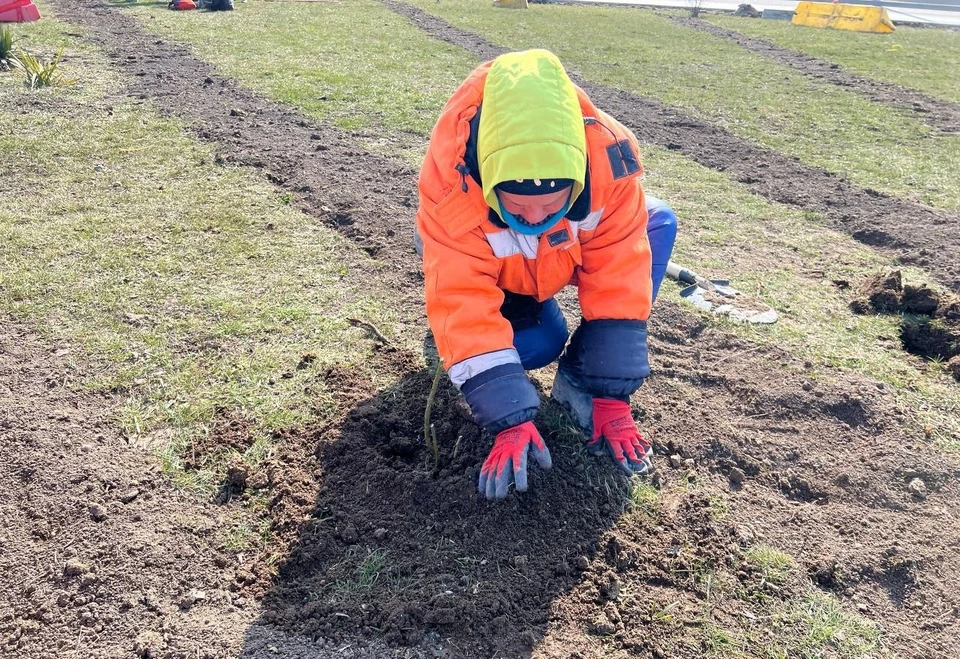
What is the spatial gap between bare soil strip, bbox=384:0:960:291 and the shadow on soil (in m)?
3.29

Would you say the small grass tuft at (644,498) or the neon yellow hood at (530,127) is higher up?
the neon yellow hood at (530,127)

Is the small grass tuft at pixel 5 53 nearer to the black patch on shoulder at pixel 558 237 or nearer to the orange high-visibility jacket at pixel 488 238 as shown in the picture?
the orange high-visibility jacket at pixel 488 238

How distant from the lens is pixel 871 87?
10.5 meters

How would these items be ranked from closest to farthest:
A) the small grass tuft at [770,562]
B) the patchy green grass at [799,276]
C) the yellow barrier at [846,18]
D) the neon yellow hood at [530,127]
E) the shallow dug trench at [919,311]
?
the neon yellow hood at [530,127]
the small grass tuft at [770,562]
the patchy green grass at [799,276]
the shallow dug trench at [919,311]
the yellow barrier at [846,18]

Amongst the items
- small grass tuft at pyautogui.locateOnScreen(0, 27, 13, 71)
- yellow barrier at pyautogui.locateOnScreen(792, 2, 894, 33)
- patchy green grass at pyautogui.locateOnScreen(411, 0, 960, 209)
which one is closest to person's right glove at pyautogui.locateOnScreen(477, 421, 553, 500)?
patchy green grass at pyautogui.locateOnScreen(411, 0, 960, 209)

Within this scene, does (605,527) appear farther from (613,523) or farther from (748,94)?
(748,94)

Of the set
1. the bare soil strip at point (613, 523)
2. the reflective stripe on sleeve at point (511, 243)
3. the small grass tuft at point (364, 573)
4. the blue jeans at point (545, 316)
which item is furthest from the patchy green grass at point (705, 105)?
the small grass tuft at point (364, 573)

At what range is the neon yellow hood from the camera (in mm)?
2229

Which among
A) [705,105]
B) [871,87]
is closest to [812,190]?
[705,105]

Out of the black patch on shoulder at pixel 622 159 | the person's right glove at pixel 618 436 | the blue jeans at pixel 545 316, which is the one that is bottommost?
the person's right glove at pixel 618 436

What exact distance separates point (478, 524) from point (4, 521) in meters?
1.70

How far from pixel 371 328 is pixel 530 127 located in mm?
1901

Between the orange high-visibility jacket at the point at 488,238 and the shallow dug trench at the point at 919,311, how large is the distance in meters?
2.07

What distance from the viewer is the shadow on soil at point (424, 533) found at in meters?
2.38
